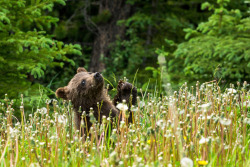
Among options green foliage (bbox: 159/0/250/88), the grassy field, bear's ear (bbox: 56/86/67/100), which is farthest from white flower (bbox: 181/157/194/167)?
green foliage (bbox: 159/0/250/88)

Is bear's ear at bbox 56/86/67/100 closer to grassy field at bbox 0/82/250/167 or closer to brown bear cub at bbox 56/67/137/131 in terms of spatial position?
brown bear cub at bbox 56/67/137/131

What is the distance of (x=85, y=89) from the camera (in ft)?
13.0

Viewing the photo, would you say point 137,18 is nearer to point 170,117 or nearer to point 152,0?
point 152,0

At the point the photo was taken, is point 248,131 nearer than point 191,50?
Yes

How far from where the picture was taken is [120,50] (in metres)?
11.2

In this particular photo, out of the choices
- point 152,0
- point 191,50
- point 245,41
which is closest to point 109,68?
point 152,0

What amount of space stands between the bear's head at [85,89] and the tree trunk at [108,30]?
703cm

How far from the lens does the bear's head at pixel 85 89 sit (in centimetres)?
386

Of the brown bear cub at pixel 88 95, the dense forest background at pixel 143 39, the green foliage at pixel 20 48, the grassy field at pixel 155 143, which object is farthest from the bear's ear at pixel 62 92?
the dense forest background at pixel 143 39

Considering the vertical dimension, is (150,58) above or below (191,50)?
below

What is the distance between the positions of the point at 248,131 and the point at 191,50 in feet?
11.9

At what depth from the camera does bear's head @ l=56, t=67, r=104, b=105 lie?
12.7 ft

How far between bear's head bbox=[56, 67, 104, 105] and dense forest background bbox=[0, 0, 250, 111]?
2.15m

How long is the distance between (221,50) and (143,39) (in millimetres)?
5066
